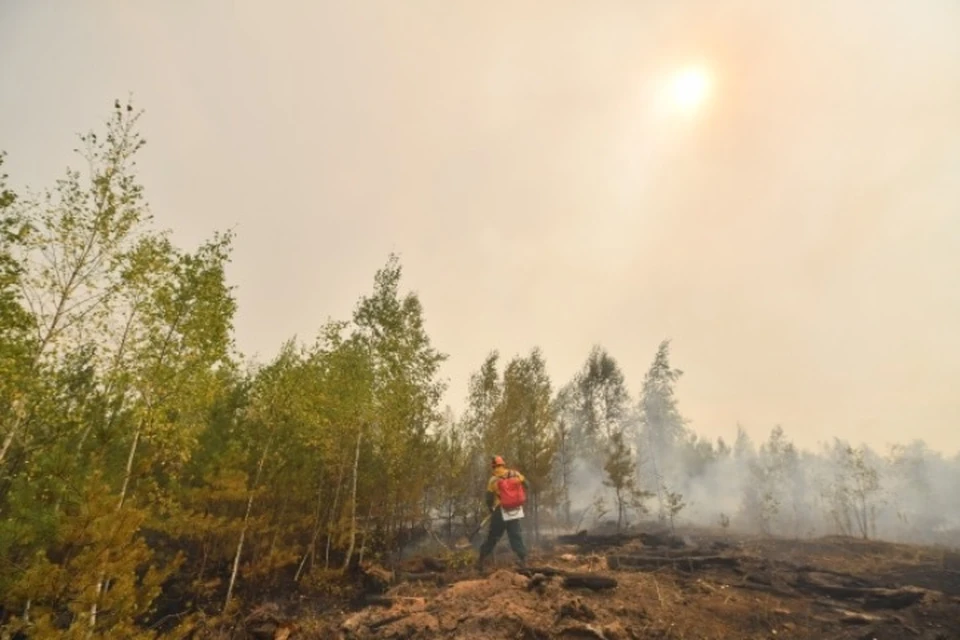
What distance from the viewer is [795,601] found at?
32.8 feet

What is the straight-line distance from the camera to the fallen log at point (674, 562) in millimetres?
13062

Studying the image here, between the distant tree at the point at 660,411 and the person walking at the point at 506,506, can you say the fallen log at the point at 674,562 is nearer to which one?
the person walking at the point at 506,506

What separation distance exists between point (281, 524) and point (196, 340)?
8669 millimetres

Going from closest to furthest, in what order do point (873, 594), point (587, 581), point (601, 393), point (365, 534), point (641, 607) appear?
point (641, 607)
point (587, 581)
point (873, 594)
point (365, 534)
point (601, 393)

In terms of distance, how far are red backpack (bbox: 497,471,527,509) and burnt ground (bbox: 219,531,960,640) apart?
1533mm

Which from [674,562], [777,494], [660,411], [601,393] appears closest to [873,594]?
[674,562]

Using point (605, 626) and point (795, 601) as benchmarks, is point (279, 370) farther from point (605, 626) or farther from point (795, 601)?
point (795, 601)

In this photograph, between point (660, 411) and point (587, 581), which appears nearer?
point (587, 581)

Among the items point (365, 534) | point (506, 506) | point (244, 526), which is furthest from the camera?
point (365, 534)

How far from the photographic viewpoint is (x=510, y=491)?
11391 millimetres

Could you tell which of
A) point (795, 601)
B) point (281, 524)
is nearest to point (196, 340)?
point (281, 524)

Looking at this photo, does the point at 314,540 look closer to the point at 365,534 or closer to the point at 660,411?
the point at 365,534

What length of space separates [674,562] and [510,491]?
243 inches

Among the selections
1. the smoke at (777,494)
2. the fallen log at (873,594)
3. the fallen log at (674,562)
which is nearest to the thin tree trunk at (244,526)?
the fallen log at (674,562)
